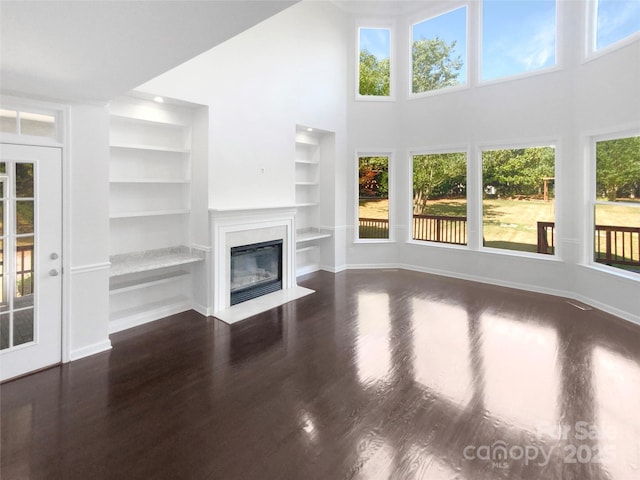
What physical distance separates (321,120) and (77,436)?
542 cm

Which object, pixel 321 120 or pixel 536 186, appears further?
pixel 321 120

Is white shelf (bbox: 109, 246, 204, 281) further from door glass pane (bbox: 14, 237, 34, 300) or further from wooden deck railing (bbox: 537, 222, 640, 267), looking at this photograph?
wooden deck railing (bbox: 537, 222, 640, 267)

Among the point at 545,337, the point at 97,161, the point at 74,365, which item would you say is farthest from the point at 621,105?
the point at 74,365

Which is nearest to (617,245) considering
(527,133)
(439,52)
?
(527,133)

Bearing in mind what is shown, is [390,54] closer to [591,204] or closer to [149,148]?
[591,204]

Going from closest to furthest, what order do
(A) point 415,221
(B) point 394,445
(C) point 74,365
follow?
(B) point 394,445 → (C) point 74,365 → (A) point 415,221

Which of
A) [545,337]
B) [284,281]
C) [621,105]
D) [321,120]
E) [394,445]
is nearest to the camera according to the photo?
[394,445]

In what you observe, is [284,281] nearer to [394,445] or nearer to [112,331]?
[112,331]

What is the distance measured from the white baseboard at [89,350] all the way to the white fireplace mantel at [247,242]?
1.26 metres

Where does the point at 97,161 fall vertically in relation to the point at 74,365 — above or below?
above

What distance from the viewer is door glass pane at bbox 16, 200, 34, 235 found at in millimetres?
2846

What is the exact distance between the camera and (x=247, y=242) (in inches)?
192

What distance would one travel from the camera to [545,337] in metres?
3.70

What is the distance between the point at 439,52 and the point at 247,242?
5.10 meters
